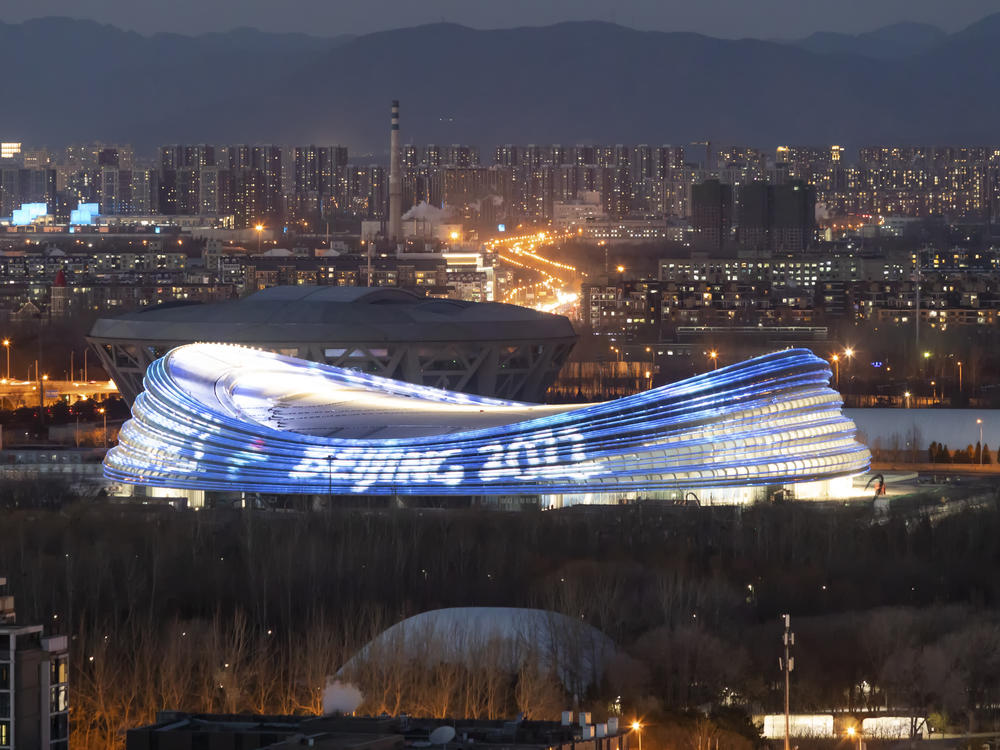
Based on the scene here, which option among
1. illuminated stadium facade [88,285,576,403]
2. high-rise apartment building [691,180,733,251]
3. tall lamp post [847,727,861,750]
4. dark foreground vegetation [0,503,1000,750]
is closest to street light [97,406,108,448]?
illuminated stadium facade [88,285,576,403]

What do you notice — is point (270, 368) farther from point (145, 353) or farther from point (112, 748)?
point (112, 748)

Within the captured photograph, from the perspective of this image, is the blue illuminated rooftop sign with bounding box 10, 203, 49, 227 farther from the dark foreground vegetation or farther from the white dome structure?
the white dome structure

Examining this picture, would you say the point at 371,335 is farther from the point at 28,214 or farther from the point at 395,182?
the point at 28,214

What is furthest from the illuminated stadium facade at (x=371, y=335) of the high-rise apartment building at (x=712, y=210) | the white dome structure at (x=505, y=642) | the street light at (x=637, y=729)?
the high-rise apartment building at (x=712, y=210)

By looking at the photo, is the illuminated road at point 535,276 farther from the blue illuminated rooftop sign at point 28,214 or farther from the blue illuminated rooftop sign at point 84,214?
the blue illuminated rooftop sign at point 28,214

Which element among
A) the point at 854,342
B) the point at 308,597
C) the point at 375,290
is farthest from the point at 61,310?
the point at 308,597

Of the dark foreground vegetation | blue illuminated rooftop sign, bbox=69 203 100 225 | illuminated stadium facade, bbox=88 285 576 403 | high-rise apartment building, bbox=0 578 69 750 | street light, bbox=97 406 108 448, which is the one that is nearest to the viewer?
high-rise apartment building, bbox=0 578 69 750
